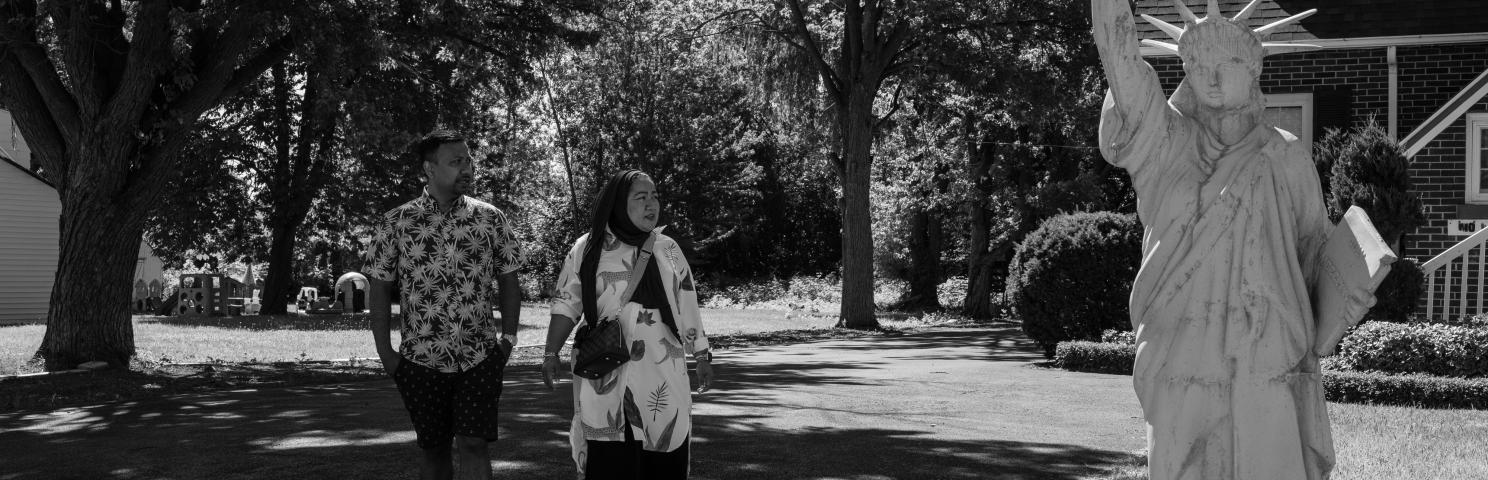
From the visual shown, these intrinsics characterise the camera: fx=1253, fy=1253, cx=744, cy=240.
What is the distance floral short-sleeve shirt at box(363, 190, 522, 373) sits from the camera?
18.2ft

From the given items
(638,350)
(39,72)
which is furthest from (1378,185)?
(39,72)

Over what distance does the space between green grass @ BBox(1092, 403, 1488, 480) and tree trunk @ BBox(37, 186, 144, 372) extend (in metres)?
11.7

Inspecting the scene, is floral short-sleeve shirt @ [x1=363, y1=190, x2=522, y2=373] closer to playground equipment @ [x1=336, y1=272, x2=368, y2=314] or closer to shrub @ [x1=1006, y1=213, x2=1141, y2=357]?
shrub @ [x1=1006, y1=213, x2=1141, y2=357]

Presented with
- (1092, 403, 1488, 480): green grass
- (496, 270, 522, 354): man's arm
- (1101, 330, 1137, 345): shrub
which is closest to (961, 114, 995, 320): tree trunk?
(1101, 330, 1137, 345): shrub

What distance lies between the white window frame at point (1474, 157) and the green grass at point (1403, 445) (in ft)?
31.4

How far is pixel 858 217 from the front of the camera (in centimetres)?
2727

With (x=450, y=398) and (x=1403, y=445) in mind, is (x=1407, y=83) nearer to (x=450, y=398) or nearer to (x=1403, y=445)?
(x=1403, y=445)

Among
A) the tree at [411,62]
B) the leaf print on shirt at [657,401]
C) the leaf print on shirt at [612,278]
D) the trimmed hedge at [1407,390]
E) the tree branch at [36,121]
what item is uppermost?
the tree at [411,62]

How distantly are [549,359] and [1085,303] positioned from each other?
1182 centimetres

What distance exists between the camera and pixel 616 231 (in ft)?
18.2


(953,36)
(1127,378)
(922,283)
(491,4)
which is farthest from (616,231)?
(922,283)

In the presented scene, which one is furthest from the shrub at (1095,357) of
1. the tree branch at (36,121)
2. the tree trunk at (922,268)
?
the tree trunk at (922,268)

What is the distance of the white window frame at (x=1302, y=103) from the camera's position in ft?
65.6

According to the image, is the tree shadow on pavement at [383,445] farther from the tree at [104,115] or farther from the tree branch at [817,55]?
the tree branch at [817,55]
